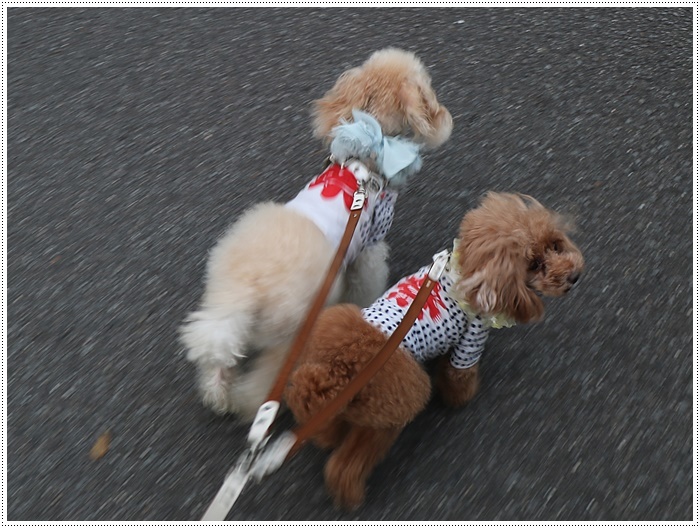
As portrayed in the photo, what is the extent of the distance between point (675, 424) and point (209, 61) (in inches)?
112

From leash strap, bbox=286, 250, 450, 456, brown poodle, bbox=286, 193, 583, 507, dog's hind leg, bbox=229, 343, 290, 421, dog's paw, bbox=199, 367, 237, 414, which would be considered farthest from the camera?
dog's paw, bbox=199, 367, 237, 414

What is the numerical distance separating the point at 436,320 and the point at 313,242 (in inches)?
17.9

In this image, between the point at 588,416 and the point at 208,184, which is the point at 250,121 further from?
the point at 588,416

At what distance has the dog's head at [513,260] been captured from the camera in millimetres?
1691

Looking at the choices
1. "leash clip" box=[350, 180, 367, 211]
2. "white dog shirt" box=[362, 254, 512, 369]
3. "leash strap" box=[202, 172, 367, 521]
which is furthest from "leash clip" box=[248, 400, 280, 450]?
"leash clip" box=[350, 180, 367, 211]

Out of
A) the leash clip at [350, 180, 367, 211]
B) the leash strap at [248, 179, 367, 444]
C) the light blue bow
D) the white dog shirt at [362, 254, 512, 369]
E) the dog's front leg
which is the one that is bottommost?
the dog's front leg

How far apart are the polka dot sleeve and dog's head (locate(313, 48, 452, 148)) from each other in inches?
30.0

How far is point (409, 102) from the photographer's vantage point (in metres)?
2.12

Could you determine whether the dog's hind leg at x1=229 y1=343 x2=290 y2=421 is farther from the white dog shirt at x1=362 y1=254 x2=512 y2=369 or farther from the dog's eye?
the dog's eye

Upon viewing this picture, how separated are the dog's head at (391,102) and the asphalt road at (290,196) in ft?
1.81

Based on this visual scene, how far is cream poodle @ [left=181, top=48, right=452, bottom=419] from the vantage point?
1.69 meters

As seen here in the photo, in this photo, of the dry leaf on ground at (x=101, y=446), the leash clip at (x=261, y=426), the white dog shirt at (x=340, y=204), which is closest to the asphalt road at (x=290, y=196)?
the dry leaf on ground at (x=101, y=446)

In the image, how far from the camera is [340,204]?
193cm
